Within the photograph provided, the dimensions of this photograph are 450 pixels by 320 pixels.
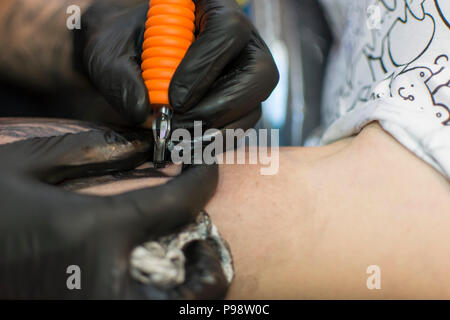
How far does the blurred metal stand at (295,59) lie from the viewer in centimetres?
131

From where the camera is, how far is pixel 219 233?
58 centimetres

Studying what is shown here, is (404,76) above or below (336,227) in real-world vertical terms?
above

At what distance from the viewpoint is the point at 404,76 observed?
76cm

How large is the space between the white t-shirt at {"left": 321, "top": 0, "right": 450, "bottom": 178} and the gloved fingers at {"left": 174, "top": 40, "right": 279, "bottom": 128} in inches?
10.1

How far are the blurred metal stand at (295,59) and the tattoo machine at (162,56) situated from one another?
675 mm

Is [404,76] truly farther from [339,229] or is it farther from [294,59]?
[294,59]

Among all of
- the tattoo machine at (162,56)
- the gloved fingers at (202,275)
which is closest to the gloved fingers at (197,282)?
the gloved fingers at (202,275)

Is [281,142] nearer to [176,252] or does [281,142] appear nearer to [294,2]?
[294,2]

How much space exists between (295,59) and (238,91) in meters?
0.74

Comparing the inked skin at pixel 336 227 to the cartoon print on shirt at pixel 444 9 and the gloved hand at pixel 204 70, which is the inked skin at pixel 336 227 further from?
the cartoon print on shirt at pixel 444 9

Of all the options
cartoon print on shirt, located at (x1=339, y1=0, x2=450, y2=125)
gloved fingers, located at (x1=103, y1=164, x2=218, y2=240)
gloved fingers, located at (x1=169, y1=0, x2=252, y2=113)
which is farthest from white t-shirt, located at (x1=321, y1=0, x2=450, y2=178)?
gloved fingers, located at (x1=103, y1=164, x2=218, y2=240)

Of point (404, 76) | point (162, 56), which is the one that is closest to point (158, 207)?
point (162, 56)

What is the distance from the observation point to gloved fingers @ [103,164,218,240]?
0.46 m

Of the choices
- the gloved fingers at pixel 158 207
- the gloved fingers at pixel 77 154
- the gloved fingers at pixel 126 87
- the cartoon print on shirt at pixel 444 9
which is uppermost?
the cartoon print on shirt at pixel 444 9
